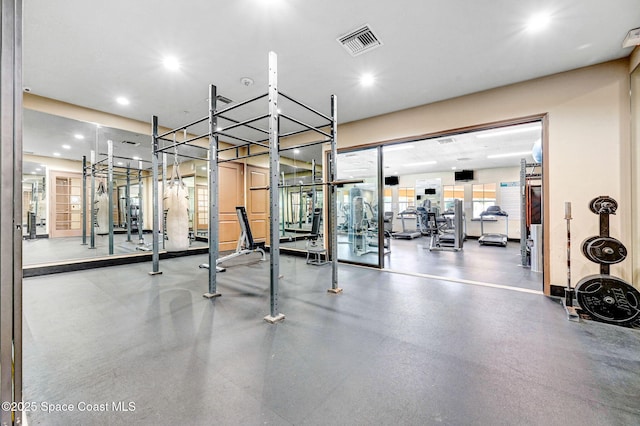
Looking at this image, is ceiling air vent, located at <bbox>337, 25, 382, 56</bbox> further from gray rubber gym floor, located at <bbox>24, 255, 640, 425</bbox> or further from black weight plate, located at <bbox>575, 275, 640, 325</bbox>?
black weight plate, located at <bbox>575, 275, 640, 325</bbox>

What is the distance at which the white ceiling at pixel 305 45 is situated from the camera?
231cm

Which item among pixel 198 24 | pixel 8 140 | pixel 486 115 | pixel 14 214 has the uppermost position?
pixel 198 24

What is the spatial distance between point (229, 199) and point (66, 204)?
346 centimetres

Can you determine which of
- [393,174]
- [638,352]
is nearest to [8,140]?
[638,352]

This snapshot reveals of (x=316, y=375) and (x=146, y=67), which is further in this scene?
(x=146, y=67)

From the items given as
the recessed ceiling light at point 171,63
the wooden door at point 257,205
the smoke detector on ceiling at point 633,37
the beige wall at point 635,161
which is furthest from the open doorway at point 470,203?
the recessed ceiling light at point 171,63

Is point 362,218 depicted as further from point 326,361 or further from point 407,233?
point 407,233

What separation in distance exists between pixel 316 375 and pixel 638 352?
264cm

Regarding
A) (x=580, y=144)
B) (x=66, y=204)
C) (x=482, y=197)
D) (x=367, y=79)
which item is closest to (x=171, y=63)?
(x=367, y=79)

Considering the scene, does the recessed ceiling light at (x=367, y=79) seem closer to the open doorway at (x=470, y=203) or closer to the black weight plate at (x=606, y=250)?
the open doorway at (x=470, y=203)

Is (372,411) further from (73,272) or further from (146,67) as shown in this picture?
(73,272)

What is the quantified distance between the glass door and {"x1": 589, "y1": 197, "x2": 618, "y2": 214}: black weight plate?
2.88 meters

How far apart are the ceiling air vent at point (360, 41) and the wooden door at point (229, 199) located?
518 cm

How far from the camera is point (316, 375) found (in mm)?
1744
